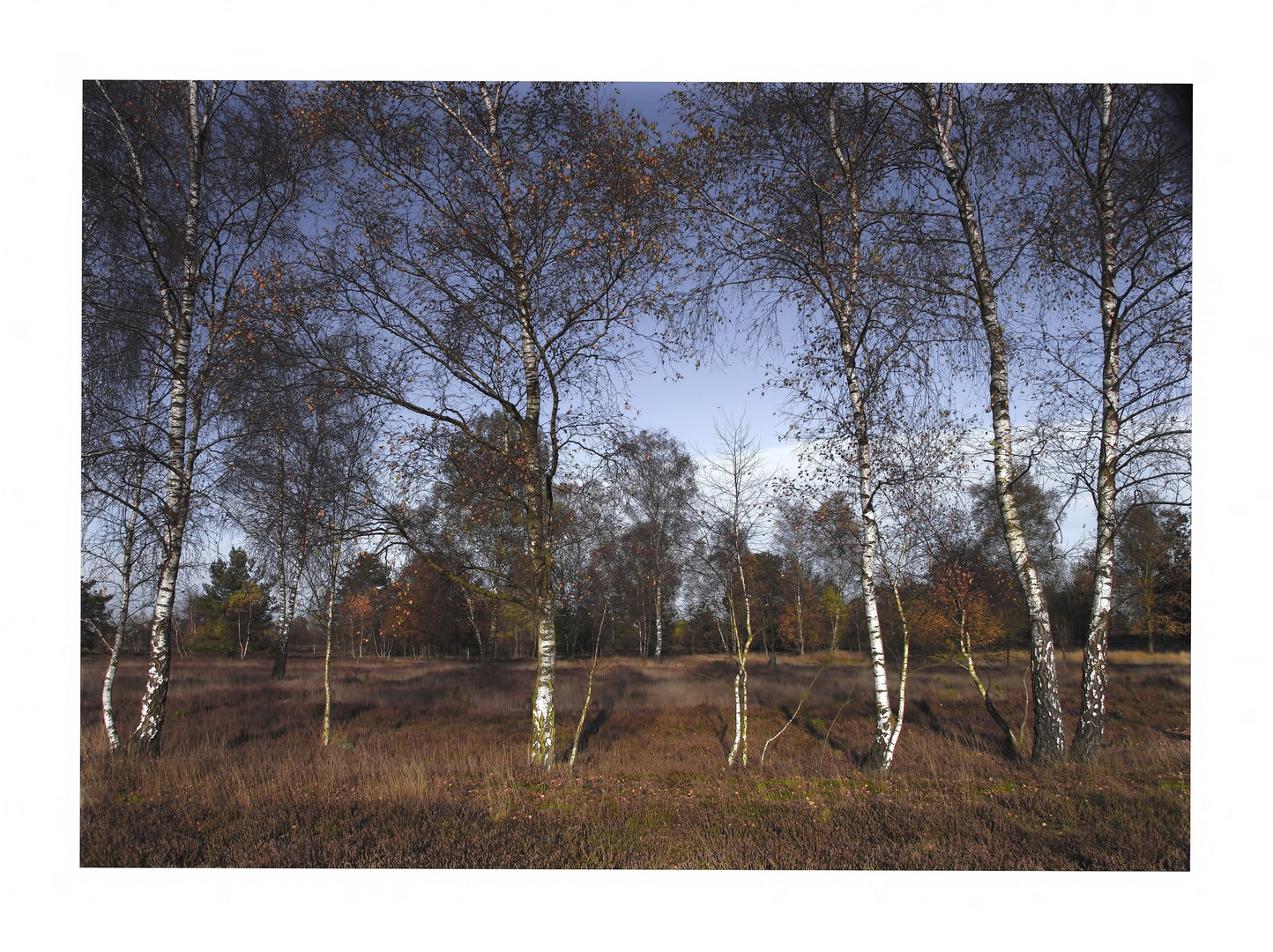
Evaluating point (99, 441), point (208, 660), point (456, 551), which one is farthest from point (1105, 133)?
point (208, 660)

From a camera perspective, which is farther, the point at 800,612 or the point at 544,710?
the point at 800,612

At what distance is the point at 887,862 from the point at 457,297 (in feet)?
18.4

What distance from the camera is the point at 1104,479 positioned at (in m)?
4.61

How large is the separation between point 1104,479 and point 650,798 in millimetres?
4500

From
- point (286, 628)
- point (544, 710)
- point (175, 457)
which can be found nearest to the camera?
point (175, 457)

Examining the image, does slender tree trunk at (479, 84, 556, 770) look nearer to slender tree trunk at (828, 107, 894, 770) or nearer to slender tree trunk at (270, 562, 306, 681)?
slender tree trunk at (270, 562, 306, 681)

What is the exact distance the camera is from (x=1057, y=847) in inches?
138

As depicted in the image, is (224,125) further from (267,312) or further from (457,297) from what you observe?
(457,297)

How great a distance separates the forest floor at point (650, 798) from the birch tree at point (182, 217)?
43.4 inches

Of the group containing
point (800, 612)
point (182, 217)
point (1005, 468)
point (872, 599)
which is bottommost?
point (800, 612)

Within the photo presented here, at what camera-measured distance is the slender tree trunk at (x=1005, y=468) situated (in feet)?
15.4

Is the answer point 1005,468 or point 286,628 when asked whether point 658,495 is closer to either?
point 1005,468

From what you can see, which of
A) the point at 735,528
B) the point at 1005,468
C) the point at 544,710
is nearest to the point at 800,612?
the point at 735,528

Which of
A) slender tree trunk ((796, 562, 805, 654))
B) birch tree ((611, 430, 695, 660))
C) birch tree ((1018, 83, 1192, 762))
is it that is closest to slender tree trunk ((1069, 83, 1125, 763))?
birch tree ((1018, 83, 1192, 762))
